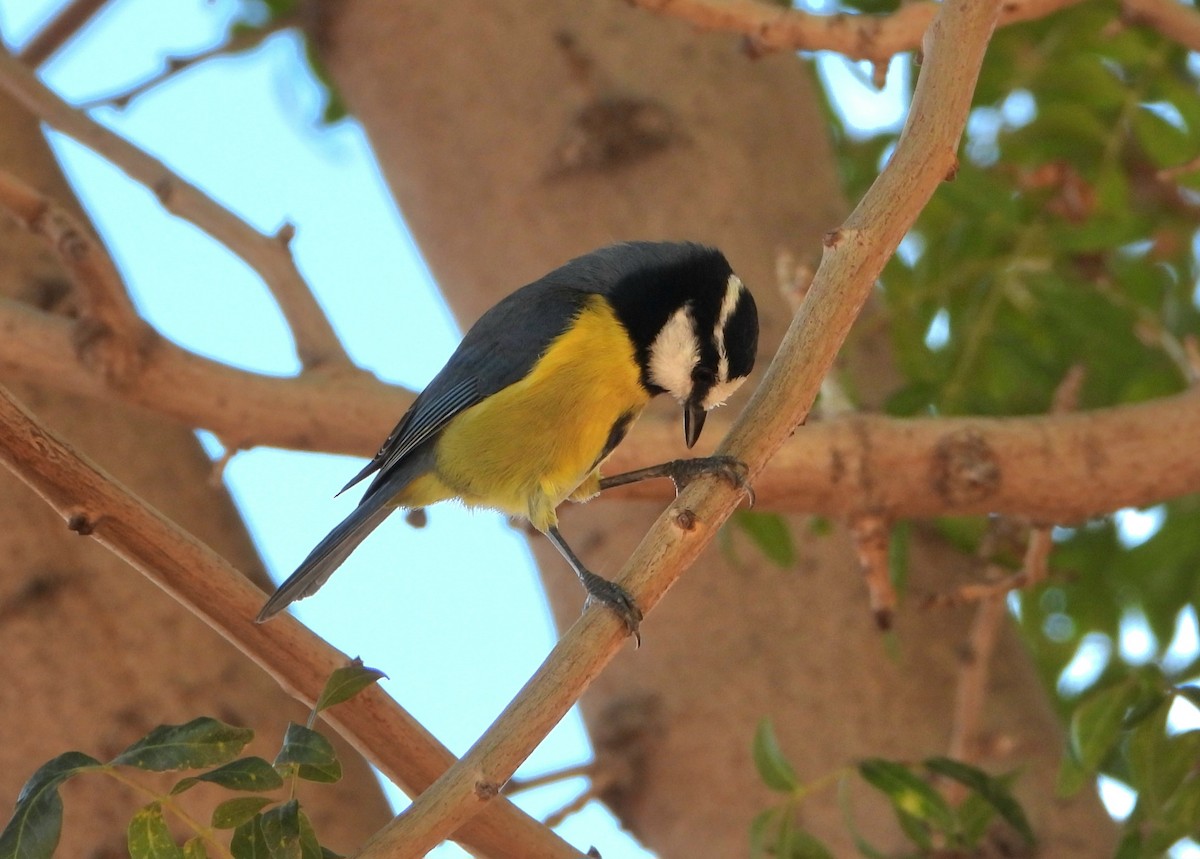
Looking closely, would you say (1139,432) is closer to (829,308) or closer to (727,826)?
(829,308)

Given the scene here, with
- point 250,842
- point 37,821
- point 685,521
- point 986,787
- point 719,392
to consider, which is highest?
point 719,392

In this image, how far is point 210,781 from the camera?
5.15ft

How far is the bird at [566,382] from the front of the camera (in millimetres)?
2725

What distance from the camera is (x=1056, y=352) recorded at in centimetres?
319

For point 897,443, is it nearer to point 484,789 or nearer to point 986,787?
point 986,787

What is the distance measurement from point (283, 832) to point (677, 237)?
6.72 ft

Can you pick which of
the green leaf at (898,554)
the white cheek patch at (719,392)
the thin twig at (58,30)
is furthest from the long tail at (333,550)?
the thin twig at (58,30)

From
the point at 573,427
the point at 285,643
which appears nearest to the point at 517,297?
the point at 573,427

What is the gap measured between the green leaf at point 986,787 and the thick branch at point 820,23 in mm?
1213

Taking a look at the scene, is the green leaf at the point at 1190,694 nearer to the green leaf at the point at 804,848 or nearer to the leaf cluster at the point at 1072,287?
the green leaf at the point at 804,848

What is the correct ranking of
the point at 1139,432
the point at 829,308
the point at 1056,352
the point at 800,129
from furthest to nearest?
1. the point at 800,129
2. the point at 1056,352
3. the point at 1139,432
4. the point at 829,308

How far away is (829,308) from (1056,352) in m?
1.50

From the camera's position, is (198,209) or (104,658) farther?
(198,209)

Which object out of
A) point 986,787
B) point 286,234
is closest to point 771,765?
point 986,787
